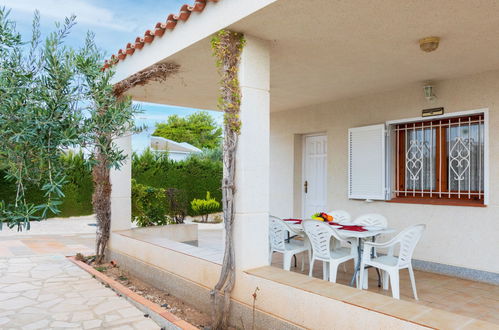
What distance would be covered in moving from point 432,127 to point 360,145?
1.28 m

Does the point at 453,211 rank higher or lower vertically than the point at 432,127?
lower

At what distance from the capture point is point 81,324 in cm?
434

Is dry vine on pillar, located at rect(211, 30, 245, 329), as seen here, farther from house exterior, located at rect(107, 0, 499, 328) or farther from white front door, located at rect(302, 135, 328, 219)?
white front door, located at rect(302, 135, 328, 219)

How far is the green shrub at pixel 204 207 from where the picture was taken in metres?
14.6

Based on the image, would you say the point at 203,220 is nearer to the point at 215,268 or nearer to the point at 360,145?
the point at 360,145

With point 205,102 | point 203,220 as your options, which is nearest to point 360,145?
point 205,102

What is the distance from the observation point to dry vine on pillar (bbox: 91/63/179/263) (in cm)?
324

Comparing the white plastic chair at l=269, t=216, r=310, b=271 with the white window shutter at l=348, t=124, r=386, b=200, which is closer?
the white plastic chair at l=269, t=216, r=310, b=271

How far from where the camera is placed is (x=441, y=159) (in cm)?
629

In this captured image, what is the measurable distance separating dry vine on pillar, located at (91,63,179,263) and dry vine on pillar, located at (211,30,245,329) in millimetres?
1038

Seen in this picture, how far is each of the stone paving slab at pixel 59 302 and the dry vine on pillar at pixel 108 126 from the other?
1.03 meters

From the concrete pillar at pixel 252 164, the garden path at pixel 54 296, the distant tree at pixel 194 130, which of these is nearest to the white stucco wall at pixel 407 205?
the concrete pillar at pixel 252 164

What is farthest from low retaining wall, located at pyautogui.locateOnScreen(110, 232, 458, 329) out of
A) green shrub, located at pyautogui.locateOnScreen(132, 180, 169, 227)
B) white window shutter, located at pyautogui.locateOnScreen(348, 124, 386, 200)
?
white window shutter, located at pyautogui.locateOnScreen(348, 124, 386, 200)

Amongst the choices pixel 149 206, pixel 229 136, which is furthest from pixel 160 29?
pixel 149 206
